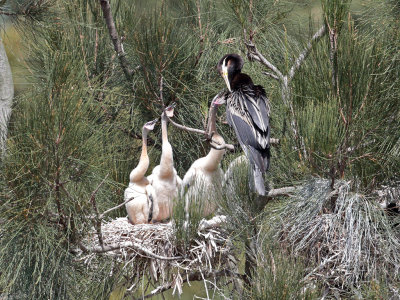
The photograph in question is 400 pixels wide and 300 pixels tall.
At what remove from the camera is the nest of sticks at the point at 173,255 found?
2229 mm


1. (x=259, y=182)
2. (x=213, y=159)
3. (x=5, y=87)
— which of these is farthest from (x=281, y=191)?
(x=5, y=87)

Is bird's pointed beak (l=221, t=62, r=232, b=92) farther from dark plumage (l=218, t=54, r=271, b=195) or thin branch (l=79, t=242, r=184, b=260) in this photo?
thin branch (l=79, t=242, r=184, b=260)

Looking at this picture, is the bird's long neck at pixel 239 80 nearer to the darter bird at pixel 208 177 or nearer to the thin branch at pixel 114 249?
the darter bird at pixel 208 177

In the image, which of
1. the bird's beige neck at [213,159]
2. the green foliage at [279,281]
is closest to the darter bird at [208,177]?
the bird's beige neck at [213,159]

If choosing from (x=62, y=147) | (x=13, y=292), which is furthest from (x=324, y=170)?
(x=13, y=292)

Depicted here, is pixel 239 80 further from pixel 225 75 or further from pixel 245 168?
pixel 245 168

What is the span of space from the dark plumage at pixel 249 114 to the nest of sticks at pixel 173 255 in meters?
0.30

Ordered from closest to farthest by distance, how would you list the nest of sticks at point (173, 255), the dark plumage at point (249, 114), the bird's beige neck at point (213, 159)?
1. the dark plumage at point (249, 114)
2. the nest of sticks at point (173, 255)
3. the bird's beige neck at point (213, 159)

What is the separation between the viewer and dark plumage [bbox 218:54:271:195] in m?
2.04

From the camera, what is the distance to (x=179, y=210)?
6.78ft

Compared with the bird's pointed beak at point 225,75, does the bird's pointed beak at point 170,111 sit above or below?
below

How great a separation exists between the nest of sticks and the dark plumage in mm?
297

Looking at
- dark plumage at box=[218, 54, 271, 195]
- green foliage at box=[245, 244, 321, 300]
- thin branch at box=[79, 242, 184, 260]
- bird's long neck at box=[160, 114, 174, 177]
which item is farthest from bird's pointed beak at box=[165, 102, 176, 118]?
green foliage at box=[245, 244, 321, 300]

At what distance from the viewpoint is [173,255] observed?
2289 mm
